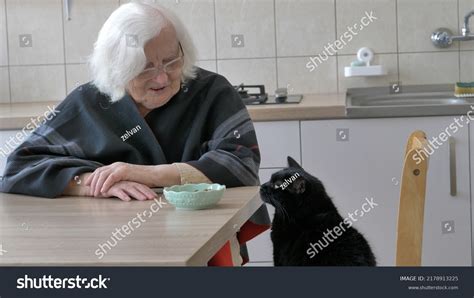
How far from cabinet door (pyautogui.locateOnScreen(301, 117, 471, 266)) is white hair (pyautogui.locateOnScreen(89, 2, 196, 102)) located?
0.63 metres

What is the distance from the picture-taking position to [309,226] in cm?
132

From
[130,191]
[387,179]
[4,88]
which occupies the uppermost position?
[4,88]

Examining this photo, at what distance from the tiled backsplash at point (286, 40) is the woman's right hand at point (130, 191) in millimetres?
969

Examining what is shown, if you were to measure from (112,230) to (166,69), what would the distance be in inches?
15.3

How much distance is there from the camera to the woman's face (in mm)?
1264

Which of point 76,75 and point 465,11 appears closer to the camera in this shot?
point 465,11

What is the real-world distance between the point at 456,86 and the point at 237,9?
0.50 metres

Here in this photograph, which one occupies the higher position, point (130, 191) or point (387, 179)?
point (130, 191)

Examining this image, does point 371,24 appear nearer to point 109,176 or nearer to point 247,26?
point 247,26

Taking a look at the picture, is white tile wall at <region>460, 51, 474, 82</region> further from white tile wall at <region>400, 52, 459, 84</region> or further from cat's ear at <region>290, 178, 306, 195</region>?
cat's ear at <region>290, 178, 306, 195</region>

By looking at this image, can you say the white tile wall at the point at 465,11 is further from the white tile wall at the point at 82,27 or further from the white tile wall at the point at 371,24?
the white tile wall at the point at 82,27

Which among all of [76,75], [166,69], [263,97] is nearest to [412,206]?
[166,69]

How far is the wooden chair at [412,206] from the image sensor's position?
36.0 inches

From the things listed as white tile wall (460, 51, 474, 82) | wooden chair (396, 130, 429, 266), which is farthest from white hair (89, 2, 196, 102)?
white tile wall (460, 51, 474, 82)
